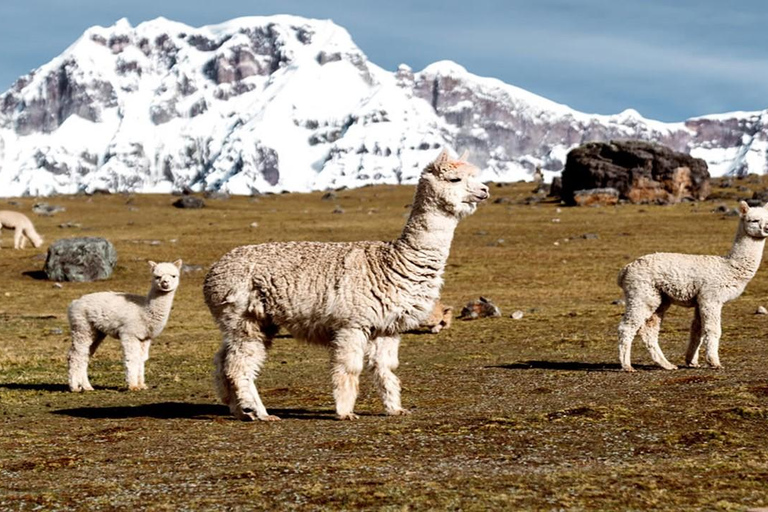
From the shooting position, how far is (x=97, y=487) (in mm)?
10016

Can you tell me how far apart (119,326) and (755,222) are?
1387cm

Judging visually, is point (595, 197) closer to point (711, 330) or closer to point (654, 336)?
point (654, 336)

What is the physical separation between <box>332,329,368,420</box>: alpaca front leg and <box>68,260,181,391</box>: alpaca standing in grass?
7.77 meters

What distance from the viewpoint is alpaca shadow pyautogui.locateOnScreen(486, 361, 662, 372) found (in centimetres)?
1997

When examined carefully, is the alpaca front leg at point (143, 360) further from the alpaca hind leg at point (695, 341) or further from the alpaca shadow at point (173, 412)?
the alpaca hind leg at point (695, 341)

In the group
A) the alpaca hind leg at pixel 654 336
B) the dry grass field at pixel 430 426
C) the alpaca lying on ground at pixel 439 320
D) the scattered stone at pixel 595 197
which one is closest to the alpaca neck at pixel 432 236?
the dry grass field at pixel 430 426

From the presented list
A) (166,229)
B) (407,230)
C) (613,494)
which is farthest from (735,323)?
(166,229)

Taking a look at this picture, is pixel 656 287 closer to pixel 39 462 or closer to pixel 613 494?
pixel 613 494

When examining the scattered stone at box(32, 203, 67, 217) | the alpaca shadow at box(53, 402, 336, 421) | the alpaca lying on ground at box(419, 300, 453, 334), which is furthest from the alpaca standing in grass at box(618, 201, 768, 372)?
the scattered stone at box(32, 203, 67, 217)

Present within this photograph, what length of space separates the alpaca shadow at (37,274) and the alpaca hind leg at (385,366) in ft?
123

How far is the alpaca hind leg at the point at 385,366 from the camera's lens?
47.7 feet

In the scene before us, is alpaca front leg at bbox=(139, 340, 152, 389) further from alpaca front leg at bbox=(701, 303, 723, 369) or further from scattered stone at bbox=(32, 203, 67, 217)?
scattered stone at bbox=(32, 203, 67, 217)

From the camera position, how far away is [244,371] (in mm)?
14844

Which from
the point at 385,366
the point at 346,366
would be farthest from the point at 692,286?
the point at 346,366
